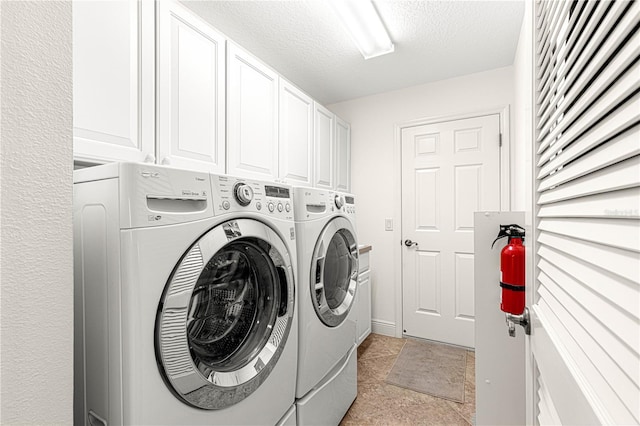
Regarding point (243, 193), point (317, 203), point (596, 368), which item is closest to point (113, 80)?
point (243, 193)

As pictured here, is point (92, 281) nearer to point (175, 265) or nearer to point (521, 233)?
point (175, 265)

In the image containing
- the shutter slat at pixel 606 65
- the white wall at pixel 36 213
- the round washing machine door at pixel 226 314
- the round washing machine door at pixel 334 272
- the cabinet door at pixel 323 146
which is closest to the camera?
the shutter slat at pixel 606 65

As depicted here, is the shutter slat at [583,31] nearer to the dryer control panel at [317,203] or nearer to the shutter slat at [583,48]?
the shutter slat at [583,48]

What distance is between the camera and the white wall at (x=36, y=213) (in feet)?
1.53

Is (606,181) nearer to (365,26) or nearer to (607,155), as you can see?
(607,155)

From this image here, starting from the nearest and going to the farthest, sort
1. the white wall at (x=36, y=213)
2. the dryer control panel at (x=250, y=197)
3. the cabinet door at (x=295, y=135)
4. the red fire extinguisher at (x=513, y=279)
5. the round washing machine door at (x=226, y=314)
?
the white wall at (x=36, y=213) < the round washing machine door at (x=226, y=314) < the dryer control panel at (x=250, y=197) < the red fire extinguisher at (x=513, y=279) < the cabinet door at (x=295, y=135)

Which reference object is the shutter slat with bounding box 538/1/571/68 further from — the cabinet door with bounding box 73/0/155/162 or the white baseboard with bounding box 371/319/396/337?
the white baseboard with bounding box 371/319/396/337

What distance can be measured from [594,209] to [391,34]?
190 centimetres

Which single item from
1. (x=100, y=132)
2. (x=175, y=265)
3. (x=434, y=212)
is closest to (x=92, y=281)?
(x=175, y=265)

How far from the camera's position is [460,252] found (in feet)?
8.29

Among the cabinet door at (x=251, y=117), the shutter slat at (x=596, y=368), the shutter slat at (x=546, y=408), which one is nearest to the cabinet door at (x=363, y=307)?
the cabinet door at (x=251, y=117)

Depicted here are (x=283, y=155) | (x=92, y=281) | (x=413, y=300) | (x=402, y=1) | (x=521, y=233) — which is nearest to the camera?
(x=92, y=281)

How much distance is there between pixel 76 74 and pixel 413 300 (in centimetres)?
278

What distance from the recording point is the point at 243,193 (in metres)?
0.94
